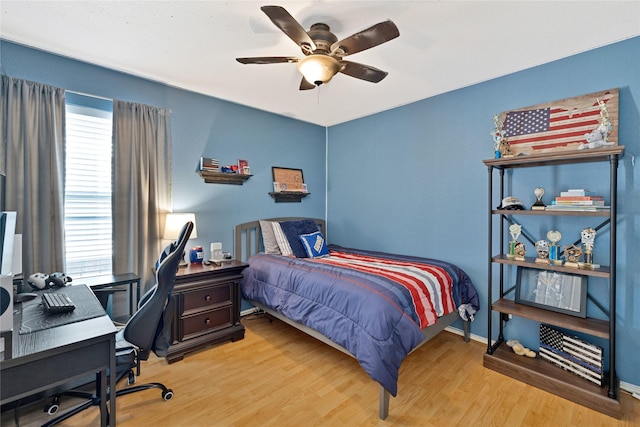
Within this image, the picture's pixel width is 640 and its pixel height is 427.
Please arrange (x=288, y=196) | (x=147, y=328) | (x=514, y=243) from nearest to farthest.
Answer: (x=147, y=328), (x=514, y=243), (x=288, y=196)

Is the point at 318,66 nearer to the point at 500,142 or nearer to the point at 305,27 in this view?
the point at 305,27

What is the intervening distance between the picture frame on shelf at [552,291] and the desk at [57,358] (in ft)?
9.71

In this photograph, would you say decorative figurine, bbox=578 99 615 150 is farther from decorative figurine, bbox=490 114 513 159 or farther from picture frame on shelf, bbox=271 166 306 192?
picture frame on shelf, bbox=271 166 306 192

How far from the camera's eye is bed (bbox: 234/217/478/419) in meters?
1.86

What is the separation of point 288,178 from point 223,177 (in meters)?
0.97

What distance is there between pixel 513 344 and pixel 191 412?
8.69 ft

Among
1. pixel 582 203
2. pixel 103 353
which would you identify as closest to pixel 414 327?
pixel 582 203

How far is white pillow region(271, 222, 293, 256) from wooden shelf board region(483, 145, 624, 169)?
2241mm

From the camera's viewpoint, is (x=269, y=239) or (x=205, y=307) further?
(x=269, y=239)

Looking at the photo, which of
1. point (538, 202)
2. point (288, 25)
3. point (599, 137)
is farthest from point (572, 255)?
point (288, 25)

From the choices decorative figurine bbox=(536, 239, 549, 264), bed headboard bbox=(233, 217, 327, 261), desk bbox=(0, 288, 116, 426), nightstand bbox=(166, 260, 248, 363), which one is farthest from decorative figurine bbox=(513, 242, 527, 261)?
desk bbox=(0, 288, 116, 426)

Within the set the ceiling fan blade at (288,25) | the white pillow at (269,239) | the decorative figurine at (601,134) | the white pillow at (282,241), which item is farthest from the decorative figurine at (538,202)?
the white pillow at (269,239)

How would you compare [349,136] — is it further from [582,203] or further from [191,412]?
[191,412]

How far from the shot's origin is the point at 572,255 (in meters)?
2.18
